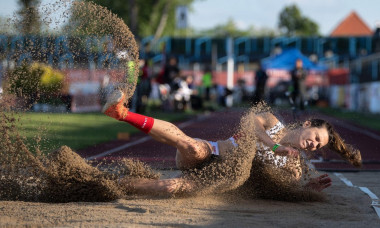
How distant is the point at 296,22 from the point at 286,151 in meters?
98.2

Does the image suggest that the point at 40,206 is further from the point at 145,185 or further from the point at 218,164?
the point at 218,164

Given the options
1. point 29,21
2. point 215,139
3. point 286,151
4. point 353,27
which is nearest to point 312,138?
point 286,151

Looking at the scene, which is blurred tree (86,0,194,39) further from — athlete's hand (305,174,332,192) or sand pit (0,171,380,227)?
sand pit (0,171,380,227)

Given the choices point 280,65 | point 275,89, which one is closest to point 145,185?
point 280,65

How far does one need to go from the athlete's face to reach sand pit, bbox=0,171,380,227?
23.2 inches

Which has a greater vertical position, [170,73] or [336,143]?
[336,143]

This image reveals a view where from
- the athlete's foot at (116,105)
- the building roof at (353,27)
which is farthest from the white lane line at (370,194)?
the building roof at (353,27)

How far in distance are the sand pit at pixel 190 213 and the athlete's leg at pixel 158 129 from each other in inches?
17.7

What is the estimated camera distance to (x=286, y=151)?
520 cm

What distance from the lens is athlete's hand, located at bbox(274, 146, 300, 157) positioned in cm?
520

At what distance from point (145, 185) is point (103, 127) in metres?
11.1

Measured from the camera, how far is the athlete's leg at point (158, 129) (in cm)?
502

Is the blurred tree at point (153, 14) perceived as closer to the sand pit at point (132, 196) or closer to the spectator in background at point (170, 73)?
the spectator in background at point (170, 73)

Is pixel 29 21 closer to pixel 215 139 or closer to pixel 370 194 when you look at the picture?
pixel 215 139
